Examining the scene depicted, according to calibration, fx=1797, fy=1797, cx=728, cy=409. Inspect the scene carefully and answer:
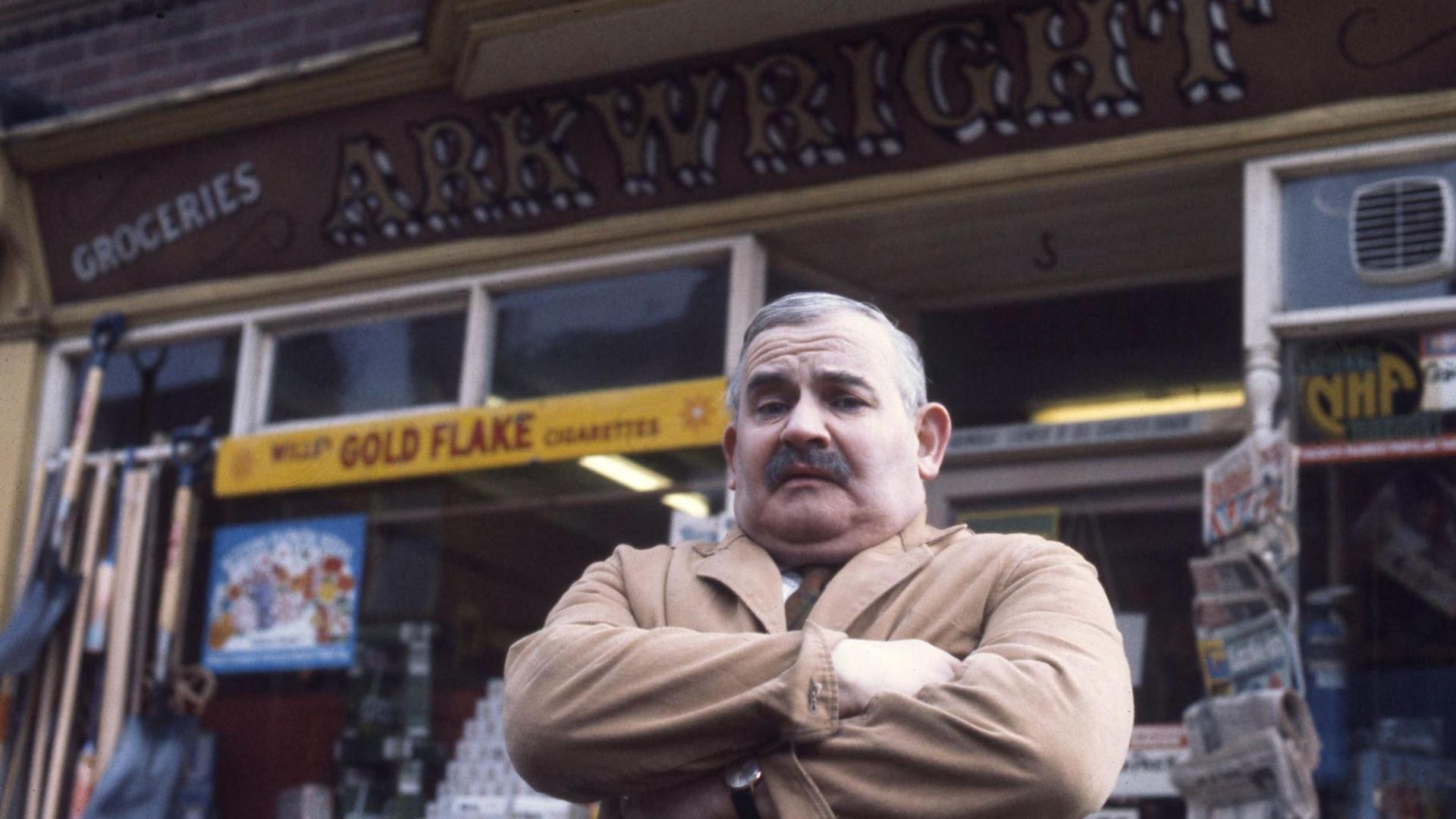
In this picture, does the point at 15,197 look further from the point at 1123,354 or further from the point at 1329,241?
the point at 1329,241

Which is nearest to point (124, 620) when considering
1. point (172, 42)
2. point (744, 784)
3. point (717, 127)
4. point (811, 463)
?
point (172, 42)

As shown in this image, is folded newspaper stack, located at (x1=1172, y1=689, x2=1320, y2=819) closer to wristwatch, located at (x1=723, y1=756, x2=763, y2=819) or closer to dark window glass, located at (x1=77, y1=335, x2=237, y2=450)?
wristwatch, located at (x1=723, y1=756, x2=763, y2=819)

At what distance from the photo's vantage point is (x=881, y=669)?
7.52 ft

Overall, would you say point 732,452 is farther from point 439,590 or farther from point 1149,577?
point 439,590

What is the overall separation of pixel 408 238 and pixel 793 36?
1.87 meters

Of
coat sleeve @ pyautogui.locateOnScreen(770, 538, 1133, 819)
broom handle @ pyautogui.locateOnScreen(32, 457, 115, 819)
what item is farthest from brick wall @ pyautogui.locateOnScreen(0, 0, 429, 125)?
coat sleeve @ pyautogui.locateOnScreen(770, 538, 1133, 819)

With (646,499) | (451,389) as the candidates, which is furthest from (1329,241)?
(451,389)

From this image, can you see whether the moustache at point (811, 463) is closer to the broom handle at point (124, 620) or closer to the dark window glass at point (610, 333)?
the dark window glass at point (610, 333)

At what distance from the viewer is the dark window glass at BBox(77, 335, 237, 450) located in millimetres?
7617

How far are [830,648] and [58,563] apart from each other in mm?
5827

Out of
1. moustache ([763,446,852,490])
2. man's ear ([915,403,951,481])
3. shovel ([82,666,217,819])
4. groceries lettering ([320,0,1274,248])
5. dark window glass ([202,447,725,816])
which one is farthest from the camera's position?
shovel ([82,666,217,819])

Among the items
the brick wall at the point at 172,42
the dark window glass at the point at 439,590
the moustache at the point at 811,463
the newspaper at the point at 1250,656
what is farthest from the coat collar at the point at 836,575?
the brick wall at the point at 172,42

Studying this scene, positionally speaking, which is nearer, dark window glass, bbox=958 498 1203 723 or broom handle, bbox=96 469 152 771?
dark window glass, bbox=958 498 1203 723

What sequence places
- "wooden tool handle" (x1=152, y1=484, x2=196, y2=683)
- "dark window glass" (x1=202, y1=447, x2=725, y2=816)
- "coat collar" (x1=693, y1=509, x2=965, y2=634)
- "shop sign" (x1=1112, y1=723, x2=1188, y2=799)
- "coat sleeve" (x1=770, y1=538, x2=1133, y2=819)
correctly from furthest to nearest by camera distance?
"wooden tool handle" (x1=152, y1=484, x2=196, y2=683) → "dark window glass" (x1=202, y1=447, x2=725, y2=816) → "shop sign" (x1=1112, y1=723, x2=1188, y2=799) → "coat collar" (x1=693, y1=509, x2=965, y2=634) → "coat sleeve" (x1=770, y1=538, x2=1133, y2=819)
